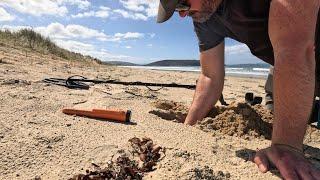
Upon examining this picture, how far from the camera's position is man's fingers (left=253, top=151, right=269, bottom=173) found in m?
2.32

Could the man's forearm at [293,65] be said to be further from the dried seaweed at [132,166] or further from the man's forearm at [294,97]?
the dried seaweed at [132,166]

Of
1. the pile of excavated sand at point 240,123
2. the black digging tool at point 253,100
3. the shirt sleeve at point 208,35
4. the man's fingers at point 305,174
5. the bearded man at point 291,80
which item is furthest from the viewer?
the black digging tool at point 253,100

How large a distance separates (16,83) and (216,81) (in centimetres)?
239

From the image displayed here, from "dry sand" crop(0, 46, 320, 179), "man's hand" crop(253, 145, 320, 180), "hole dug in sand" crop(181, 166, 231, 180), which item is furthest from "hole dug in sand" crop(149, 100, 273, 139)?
"hole dug in sand" crop(181, 166, 231, 180)

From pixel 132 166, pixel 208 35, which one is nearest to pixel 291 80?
pixel 132 166

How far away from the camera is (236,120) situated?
11.4 feet

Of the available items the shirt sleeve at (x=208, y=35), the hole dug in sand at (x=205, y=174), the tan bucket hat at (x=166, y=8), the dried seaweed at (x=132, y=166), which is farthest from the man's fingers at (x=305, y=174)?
the shirt sleeve at (x=208, y=35)

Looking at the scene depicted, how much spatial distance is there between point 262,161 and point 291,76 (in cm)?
47

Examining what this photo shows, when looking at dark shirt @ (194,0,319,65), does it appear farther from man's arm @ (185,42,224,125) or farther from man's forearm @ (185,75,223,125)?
man's forearm @ (185,75,223,125)

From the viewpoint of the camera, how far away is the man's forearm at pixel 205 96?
3.66 m

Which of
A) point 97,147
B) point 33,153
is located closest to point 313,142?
point 97,147

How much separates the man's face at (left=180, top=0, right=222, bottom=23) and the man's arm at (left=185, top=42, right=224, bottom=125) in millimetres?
611

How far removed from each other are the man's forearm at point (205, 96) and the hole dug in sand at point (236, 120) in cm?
8

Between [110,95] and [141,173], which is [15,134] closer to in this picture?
[141,173]
